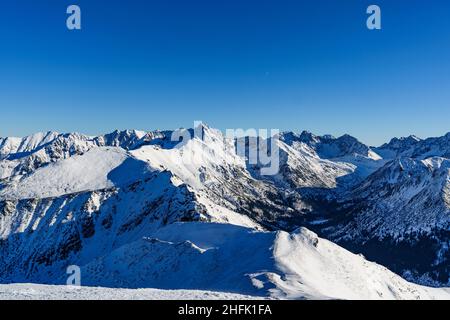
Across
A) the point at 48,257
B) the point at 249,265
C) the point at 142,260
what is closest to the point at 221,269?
the point at 249,265
